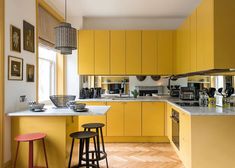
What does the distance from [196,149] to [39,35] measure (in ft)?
9.58

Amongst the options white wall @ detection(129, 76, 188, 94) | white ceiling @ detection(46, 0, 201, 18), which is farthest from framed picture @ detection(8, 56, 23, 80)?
white wall @ detection(129, 76, 188, 94)

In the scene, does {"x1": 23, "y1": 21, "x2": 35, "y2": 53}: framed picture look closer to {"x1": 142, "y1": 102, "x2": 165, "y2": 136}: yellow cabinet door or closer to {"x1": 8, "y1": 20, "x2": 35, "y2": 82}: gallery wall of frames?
{"x1": 8, "y1": 20, "x2": 35, "y2": 82}: gallery wall of frames

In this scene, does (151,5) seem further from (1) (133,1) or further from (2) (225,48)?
(2) (225,48)

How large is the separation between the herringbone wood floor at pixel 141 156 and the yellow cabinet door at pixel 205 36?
4.92ft

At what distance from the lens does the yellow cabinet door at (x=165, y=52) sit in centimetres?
450

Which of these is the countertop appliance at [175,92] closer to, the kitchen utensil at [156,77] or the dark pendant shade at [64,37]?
the kitchen utensil at [156,77]

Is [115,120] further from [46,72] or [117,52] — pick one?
[46,72]

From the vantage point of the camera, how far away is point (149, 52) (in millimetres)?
4508

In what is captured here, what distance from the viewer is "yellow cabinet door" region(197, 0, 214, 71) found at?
7.85ft

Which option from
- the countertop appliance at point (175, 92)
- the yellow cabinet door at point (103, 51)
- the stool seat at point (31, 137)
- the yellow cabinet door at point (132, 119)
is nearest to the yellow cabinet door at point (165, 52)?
the countertop appliance at point (175, 92)

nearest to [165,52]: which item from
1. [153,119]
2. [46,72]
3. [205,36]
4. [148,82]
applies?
[148,82]

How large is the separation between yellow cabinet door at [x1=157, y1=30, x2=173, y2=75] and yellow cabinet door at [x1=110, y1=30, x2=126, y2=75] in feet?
2.54

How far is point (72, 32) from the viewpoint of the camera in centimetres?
259

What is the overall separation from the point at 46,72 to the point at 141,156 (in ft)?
7.95
